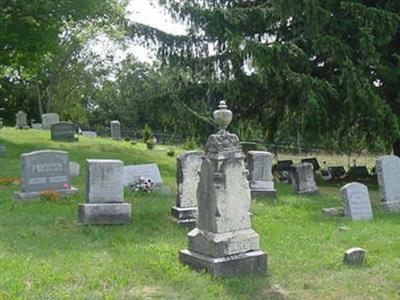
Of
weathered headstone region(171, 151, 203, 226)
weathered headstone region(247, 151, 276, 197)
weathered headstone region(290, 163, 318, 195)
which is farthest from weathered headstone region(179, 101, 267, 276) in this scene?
weathered headstone region(290, 163, 318, 195)

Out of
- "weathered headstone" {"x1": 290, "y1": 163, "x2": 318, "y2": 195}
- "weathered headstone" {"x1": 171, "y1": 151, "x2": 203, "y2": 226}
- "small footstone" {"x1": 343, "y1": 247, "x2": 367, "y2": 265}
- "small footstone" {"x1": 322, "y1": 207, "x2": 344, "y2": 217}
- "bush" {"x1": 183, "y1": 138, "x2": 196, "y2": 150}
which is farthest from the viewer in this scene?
"bush" {"x1": 183, "y1": 138, "x2": 196, "y2": 150}

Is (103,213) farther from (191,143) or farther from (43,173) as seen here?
(191,143)

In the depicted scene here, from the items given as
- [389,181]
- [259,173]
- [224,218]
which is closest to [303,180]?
[259,173]

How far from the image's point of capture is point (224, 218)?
7.56 meters

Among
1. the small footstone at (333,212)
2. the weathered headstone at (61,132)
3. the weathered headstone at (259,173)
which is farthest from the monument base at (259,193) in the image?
the weathered headstone at (61,132)

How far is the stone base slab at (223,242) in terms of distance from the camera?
7426 millimetres

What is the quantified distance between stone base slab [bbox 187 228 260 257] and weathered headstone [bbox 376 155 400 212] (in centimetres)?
620

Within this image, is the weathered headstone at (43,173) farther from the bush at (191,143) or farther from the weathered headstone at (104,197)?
the bush at (191,143)

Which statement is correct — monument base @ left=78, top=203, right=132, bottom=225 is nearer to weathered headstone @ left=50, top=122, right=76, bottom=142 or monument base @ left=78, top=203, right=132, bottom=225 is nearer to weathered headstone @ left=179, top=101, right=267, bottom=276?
weathered headstone @ left=179, top=101, right=267, bottom=276

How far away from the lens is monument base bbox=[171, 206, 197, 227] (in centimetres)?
1061

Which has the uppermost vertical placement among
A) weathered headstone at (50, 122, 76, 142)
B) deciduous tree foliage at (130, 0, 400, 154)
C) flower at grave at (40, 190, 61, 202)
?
deciduous tree foliage at (130, 0, 400, 154)

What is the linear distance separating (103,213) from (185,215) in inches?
58.8

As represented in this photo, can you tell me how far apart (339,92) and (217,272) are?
12.2 m

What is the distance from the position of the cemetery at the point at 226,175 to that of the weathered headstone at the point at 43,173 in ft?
0.09
